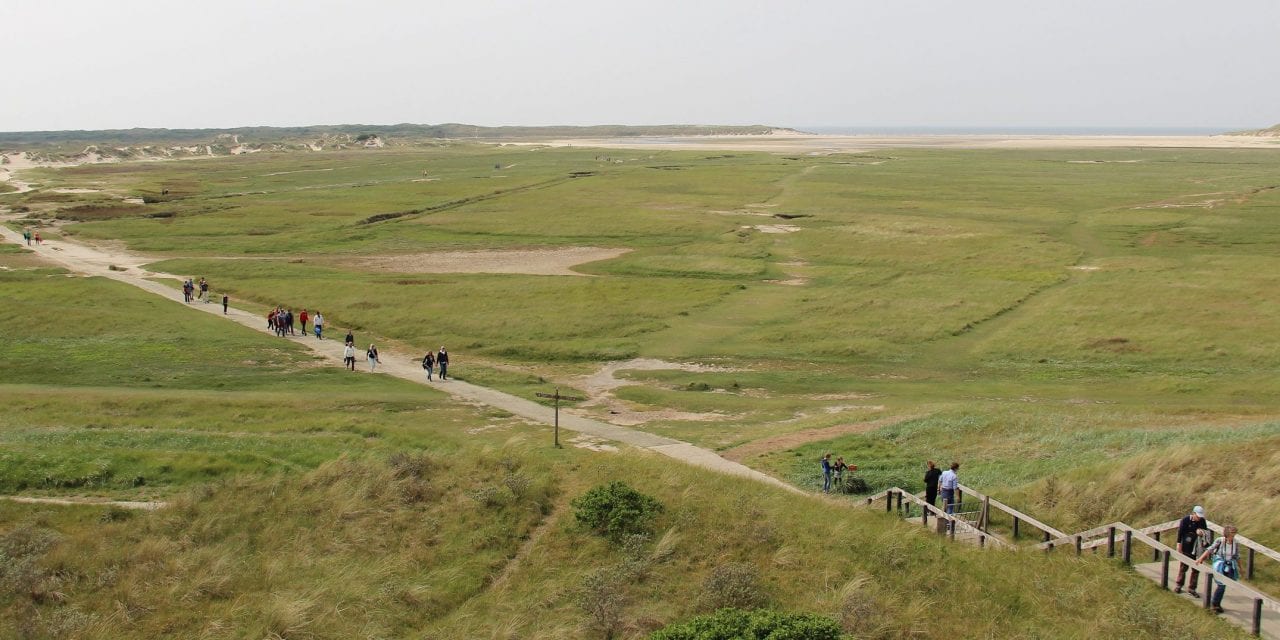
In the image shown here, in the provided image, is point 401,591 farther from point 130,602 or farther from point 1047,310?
point 1047,310

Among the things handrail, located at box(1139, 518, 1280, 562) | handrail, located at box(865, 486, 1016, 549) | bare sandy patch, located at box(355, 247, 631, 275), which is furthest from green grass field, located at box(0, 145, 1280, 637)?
bare sandy patch, located at box(355, 247, 631, 275)

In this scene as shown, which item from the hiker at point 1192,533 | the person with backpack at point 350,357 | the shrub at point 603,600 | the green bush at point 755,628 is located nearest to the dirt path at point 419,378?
the person with backpack at point 350,357

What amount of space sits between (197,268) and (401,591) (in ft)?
194

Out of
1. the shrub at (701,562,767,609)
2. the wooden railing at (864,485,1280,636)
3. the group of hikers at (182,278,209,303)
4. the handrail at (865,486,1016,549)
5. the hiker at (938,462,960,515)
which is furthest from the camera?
the group of hikers at (182,278,209,303)

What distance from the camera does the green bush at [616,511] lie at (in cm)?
1898

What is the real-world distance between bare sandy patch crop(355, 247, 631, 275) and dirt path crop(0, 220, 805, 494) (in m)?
15.5

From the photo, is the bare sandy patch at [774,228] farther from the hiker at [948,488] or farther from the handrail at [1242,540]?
the handrail at [1242,540]

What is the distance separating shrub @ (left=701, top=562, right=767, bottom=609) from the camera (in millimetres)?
15961

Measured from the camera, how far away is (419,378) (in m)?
40.4

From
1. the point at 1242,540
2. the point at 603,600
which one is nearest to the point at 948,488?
the point at 1242,540

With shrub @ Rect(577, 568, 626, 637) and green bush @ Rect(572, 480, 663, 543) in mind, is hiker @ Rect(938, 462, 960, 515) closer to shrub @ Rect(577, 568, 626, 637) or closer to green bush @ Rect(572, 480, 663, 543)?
green bush @ Rect(572, 480, 663, 543)

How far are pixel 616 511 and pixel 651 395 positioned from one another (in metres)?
18.9

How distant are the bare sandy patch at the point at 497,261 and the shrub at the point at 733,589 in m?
51.4

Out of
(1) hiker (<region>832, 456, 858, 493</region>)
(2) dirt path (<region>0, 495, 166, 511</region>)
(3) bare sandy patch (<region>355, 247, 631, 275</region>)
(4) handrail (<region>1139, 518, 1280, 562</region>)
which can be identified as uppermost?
(4) handrail (<region>1139, 518, 1280, 562</region>)
